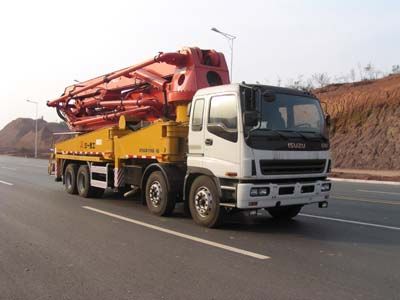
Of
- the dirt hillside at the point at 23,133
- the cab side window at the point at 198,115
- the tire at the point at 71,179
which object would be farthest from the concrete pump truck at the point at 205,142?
the dirt hillside at the point at 23,133

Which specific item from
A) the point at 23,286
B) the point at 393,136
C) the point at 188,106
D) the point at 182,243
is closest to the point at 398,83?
the point at 393,136

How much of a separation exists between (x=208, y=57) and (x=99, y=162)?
4.27 meters

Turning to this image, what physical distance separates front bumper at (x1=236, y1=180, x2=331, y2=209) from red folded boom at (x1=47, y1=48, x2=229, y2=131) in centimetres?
317

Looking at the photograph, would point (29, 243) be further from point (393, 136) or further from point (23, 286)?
point (393, 136)

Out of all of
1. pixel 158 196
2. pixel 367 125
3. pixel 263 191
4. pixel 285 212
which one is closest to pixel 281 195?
pixel 263 191

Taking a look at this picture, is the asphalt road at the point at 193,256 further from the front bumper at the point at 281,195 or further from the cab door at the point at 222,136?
the cab door at the point at 222,136

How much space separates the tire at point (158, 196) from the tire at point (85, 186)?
3.57 m

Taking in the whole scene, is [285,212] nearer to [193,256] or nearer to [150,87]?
[193,256]

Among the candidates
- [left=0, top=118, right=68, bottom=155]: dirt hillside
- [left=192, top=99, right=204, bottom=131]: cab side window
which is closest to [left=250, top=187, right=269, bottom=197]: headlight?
[left=192, top=99, right=204, bottom=131]: cab side window

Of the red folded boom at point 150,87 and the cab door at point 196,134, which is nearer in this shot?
the cab door at point 196,134

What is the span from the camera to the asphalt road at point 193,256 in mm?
5512

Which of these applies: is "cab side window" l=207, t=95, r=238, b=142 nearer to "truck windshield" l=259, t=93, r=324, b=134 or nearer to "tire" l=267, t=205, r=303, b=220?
"truck windshield" l=259, t=93, r=324, b=134

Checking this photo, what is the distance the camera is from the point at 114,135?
1253 centimetres

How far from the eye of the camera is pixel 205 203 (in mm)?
9117
